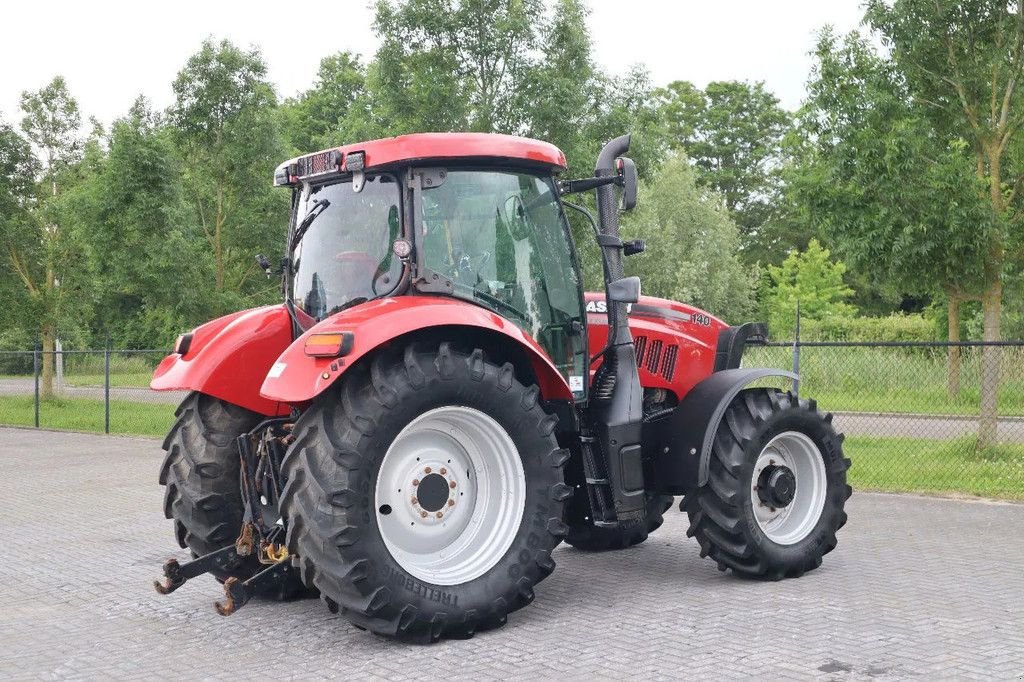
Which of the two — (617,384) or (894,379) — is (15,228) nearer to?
(894,379)

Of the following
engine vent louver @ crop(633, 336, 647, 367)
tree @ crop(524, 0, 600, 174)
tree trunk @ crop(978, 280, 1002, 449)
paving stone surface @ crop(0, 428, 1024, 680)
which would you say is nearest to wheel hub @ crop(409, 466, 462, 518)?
paving stone surface @ crop(0, 428, 1024, 680)

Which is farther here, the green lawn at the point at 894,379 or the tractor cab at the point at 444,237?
the green lawn at the point at 894,379

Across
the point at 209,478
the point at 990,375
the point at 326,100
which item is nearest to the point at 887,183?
the point at 990,375

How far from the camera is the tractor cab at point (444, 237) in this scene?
6262 mm

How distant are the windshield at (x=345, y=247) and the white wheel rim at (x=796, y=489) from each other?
2.78 m

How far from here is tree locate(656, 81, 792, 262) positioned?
223 ft

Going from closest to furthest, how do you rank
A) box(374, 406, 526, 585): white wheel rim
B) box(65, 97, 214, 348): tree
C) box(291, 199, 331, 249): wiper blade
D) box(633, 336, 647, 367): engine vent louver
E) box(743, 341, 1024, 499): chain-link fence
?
box(374, 406, 526, 585): white wheel rim < box(291, 199, 331, 249): wiper blade < box(633, 336, 647, 367): engine vent louver < box(743, 341, 1024, 499): chain-link fence < box(65, 97, 214, 348): tree

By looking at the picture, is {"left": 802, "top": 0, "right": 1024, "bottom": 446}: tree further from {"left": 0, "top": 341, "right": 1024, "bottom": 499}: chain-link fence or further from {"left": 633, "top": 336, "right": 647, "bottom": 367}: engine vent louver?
{"left": 633, "top": 336, "right": 647, "bottom": 367}: engine vent louver

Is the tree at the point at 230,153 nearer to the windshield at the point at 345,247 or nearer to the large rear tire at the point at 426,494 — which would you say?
the windshield at the point at 345,247

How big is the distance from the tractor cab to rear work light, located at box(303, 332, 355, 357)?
26.8 inches

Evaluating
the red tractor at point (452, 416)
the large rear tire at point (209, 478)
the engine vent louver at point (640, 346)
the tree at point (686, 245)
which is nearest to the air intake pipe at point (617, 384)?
the red tractor at point (452, 416)

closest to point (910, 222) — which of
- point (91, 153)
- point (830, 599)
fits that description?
point (830, 599)

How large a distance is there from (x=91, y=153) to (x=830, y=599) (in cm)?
2202

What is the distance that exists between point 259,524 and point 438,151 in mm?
2247
